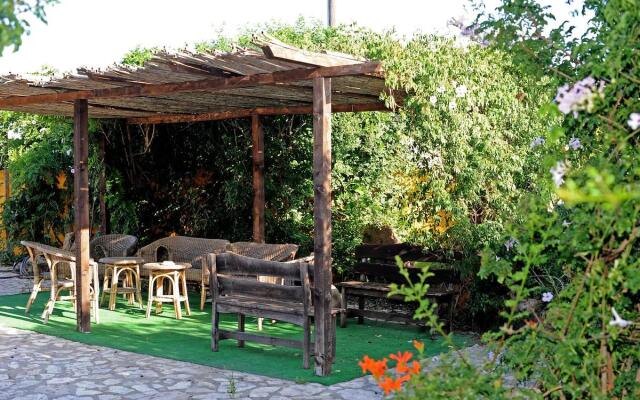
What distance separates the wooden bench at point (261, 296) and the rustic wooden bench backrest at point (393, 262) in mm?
1754

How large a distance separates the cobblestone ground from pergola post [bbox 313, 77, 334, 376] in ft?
1.76

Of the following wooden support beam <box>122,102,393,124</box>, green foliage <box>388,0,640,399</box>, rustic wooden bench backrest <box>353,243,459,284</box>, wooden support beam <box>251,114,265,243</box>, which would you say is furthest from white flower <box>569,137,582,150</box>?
wooden support beam <box>251,114,265,243</box>

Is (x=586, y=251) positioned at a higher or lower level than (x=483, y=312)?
higher

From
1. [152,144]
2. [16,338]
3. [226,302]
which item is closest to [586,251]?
[226,302]

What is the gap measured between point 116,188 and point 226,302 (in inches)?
218

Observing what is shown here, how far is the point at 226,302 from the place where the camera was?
7.37 metres

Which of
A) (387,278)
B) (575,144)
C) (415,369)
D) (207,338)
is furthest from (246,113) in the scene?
(415,369)

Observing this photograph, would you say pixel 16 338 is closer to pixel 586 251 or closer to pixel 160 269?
pixel 160 269

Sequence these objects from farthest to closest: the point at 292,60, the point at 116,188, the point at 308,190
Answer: the point at 116,188
the point at 308,190
the point at 292,60

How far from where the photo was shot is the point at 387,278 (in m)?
8.95

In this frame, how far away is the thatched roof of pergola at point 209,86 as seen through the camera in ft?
21.3

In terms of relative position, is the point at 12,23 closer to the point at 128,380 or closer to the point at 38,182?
the point at 128,380

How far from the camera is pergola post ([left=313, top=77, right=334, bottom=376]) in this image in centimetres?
664

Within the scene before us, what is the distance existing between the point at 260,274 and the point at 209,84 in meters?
1.69
